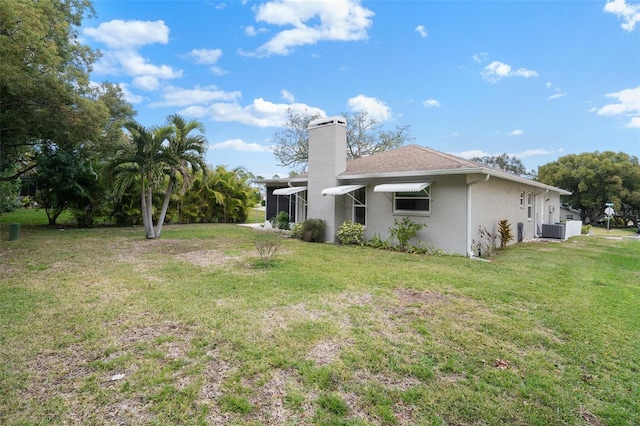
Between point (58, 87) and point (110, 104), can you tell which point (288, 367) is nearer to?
point (58, 87)

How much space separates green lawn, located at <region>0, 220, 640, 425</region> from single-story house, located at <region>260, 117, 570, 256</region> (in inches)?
143

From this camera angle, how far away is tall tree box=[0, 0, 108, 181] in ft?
27.7

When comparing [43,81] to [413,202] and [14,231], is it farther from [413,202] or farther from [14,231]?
[413,202]

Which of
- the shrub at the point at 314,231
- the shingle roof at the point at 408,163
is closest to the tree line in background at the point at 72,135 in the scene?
the shrub at the point at 314,231

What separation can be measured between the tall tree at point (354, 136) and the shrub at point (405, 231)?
2333 cm

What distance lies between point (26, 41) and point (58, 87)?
2.43 m

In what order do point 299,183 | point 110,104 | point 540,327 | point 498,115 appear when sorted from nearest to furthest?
point 540,327 → point 299,183 → point 498,115 → point 110,104

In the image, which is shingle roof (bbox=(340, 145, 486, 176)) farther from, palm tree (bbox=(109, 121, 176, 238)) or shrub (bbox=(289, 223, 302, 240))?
palm tree (bbox=(109, 121, 176, 238))

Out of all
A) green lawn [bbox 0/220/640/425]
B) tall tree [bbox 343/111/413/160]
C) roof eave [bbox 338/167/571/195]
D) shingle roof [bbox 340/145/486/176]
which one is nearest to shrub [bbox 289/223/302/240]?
roof eave [bbox 338/167/571/195]

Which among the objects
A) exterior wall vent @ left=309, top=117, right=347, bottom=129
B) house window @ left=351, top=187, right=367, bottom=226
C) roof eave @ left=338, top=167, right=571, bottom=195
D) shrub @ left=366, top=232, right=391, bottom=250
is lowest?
shrub @ left=366, top=232, right=391, bottom=250

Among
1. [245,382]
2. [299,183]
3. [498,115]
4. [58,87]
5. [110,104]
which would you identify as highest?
[110,104]

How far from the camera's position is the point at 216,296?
226 inches

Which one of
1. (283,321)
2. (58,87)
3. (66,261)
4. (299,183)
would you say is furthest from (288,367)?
(299,183)

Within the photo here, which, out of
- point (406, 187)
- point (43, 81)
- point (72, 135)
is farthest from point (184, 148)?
point (406, 187)
